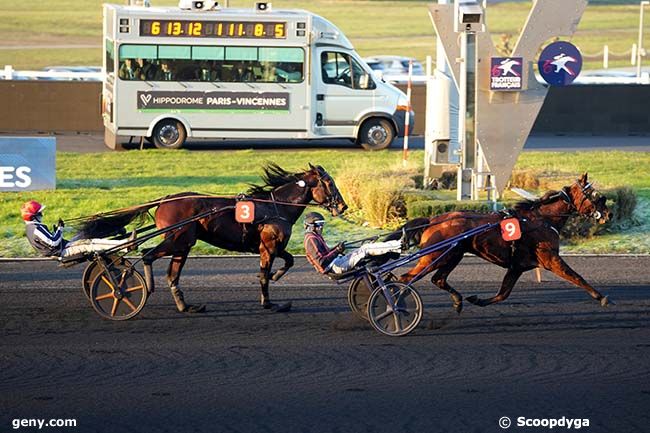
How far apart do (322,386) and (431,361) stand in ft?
3.66

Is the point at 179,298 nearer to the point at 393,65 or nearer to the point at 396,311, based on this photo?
the point at 396,311

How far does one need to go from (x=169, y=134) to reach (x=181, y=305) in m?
14.8

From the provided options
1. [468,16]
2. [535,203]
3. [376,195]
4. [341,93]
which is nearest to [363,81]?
[341,93]

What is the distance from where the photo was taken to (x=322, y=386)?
814 centimetres

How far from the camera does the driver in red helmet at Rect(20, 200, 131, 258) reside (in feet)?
33.4

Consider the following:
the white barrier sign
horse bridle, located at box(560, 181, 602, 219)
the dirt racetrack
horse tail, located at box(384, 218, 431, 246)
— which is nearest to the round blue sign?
the dirt racetrack

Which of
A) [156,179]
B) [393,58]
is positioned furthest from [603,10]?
[156,179]

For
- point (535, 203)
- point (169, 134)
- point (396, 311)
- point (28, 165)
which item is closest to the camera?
point (396, 311)

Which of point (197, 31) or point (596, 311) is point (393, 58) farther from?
point (596, 311)

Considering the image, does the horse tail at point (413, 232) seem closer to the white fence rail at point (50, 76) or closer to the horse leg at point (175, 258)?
the horse leg at point (175, 258)

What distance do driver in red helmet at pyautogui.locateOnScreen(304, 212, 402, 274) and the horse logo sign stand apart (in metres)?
6.28

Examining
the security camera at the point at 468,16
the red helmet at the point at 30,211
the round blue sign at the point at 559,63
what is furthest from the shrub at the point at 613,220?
the red helmet at the point at 30,211

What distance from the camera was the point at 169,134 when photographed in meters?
25.0

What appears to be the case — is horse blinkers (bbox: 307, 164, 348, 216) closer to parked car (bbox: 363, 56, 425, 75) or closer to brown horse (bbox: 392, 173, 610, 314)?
brown horse (bbox: 392, 173, 610, 314)
